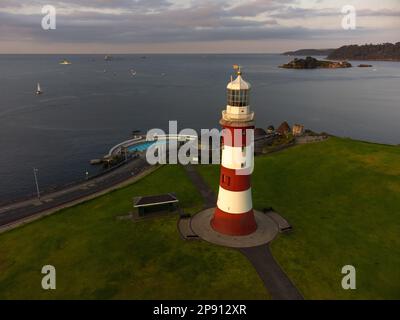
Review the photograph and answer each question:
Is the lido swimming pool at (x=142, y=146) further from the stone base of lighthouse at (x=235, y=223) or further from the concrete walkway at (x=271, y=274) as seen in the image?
the concrete walkway at (x=271, y=274)

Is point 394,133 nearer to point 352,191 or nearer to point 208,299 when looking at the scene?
point 352,191

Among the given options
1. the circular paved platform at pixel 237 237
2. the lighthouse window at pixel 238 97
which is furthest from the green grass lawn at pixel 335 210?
the lighthouse window at pixel 238 97

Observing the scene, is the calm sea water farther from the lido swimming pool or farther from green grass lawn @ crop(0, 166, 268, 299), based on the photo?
green grass lawn @ crop(0, 166, 268, 299)

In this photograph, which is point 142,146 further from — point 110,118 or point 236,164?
point 236,164

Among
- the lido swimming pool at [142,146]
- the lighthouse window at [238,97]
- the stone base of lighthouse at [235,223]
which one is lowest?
the stone base of lighthouse at [235,223]

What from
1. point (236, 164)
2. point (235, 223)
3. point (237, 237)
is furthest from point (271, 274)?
point (236, 164)

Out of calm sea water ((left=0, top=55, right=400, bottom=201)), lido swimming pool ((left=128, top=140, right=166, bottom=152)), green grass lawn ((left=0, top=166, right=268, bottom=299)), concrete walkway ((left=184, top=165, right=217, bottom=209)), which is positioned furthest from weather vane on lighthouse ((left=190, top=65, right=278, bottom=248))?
lido swimming pool ((left=128, top=140, right=166, bottom=152))
